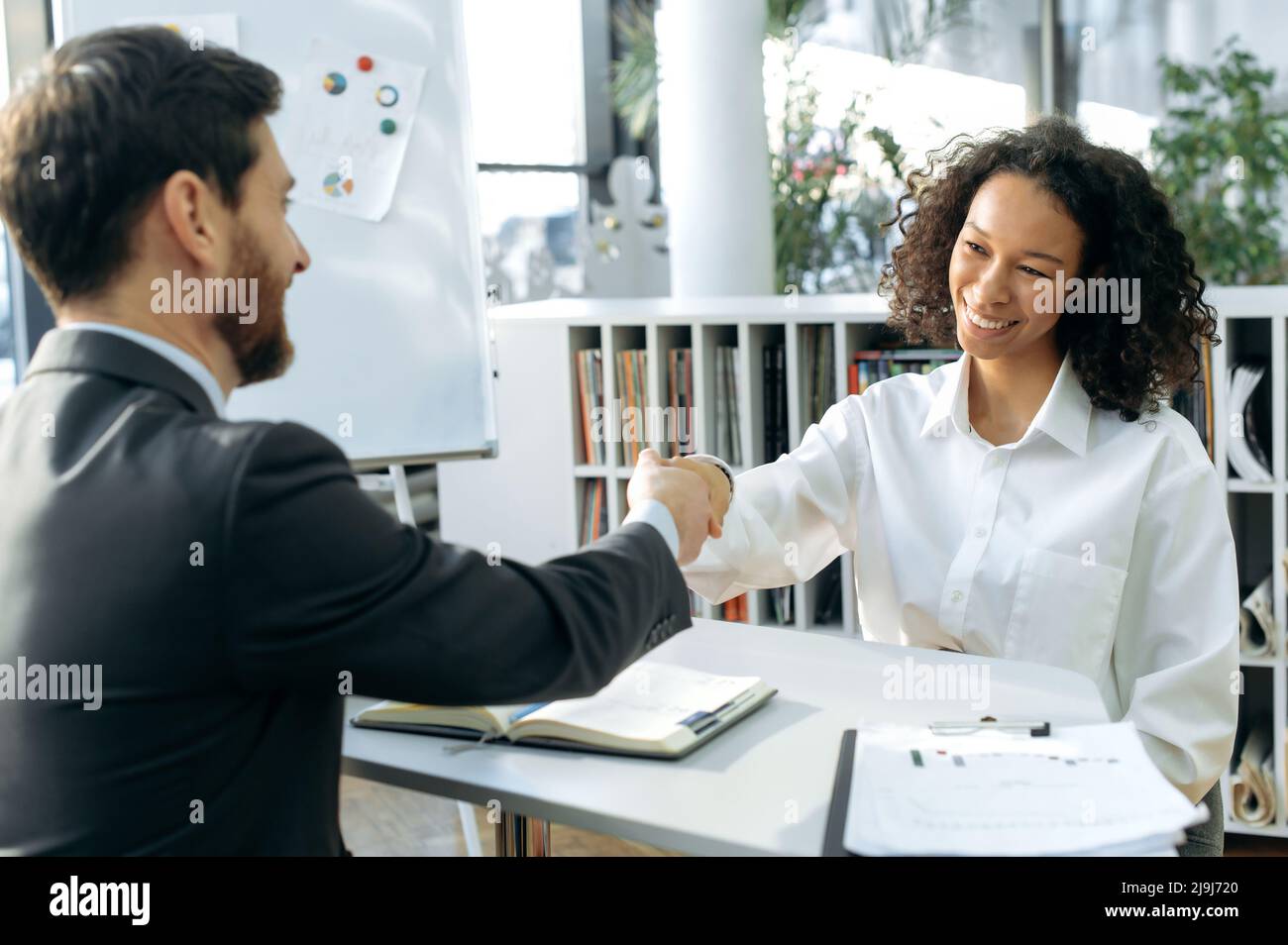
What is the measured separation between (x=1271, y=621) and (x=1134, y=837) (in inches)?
79.1

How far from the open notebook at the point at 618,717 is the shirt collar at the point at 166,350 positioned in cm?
43

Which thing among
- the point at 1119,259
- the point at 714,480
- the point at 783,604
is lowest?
the point at 783,604

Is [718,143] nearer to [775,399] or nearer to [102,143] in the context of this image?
[775,399]

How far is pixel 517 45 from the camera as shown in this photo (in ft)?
19.2

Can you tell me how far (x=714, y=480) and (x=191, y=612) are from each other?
3.15 feet

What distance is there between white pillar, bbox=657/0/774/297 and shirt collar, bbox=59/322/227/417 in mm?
3069

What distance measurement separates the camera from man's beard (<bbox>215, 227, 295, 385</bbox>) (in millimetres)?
1265

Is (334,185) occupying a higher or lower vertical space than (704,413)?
higher

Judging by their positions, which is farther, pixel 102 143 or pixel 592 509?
pixel 592 509

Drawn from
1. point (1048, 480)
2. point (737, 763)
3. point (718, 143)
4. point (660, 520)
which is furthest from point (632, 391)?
point (737, 763)

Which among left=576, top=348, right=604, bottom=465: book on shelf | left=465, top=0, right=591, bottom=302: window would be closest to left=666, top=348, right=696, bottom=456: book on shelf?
left=576, top=348, right=604, bottom=465: book on shelf

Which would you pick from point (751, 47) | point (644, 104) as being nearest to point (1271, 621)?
point (751, 47)

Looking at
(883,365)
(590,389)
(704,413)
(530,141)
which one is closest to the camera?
(883,365)

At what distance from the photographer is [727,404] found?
10.8 feet
